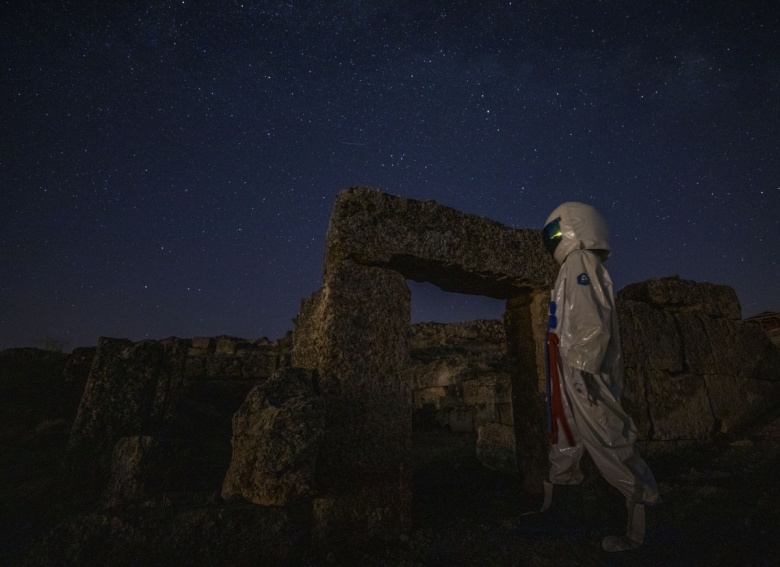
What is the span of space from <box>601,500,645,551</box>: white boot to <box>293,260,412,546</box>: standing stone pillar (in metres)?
1.24

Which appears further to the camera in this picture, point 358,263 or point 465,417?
point 465,417

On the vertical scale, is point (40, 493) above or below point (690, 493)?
below

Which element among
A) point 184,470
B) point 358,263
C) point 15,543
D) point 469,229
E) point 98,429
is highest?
point 469,229

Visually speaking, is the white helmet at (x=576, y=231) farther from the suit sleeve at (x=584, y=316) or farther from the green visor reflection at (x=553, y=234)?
the suit sleeve at (x=584, y=316)

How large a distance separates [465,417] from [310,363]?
553 centimetres

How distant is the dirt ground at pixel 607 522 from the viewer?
7.67 feet

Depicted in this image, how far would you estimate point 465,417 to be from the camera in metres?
7.79

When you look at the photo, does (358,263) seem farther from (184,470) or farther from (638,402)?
(638,402)

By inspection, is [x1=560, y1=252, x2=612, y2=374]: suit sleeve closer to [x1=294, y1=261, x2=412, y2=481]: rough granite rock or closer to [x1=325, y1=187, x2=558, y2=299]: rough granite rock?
[x1=325, y1=187, x2=558, y2=299]: rough granite rock

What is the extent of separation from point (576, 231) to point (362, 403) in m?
1.96

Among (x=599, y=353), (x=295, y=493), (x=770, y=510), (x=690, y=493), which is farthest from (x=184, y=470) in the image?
(x=770, y=510)

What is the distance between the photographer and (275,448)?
2193 millimetres

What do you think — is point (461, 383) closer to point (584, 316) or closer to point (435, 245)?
point (435, 245)

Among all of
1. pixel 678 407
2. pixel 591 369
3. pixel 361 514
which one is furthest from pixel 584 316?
pixel 678 407
